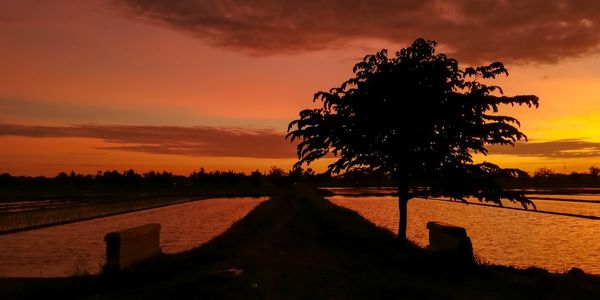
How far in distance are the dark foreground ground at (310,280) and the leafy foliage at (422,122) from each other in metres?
3.93

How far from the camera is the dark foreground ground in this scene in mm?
12016

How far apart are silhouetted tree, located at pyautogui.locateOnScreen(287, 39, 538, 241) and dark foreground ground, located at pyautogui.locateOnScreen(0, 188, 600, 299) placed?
3.88 m

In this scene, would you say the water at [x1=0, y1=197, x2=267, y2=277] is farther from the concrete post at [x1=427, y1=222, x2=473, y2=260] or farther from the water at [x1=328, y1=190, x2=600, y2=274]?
the water at [x1=328, y1=190, x2=600, y2=274]

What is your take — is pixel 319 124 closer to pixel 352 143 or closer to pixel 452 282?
pixel 352 143

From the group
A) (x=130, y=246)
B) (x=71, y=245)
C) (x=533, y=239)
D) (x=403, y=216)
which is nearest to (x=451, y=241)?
(x=403, y=216)

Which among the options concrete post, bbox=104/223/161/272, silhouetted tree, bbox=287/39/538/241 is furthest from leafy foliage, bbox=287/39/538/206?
concrete post, bbox=104/223/161/272

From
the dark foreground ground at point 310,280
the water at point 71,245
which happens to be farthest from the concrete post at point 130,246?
the water at point 71,245

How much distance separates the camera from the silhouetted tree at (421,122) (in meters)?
20.4

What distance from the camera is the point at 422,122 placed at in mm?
21016

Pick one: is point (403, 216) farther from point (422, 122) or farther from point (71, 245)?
point (71, 245)

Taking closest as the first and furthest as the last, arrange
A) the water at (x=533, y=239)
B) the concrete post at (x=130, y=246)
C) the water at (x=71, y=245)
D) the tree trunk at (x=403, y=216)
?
1. the concrete post at (x=130, y=246)
2. the water at (x=71, y=245)
3. the water at (x=533, y=239)
4. the tree trunk at (x=403, y=216)

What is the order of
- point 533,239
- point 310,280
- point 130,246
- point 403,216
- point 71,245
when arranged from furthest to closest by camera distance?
1. point 533,239
2. point 71,245
3. point 403,216
4. point 130,246
5. point 310,280

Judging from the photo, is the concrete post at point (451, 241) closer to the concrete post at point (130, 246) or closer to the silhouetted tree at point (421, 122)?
the silhouetted tree at point (421, 122)

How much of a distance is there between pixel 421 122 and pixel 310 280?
10.1 meters
